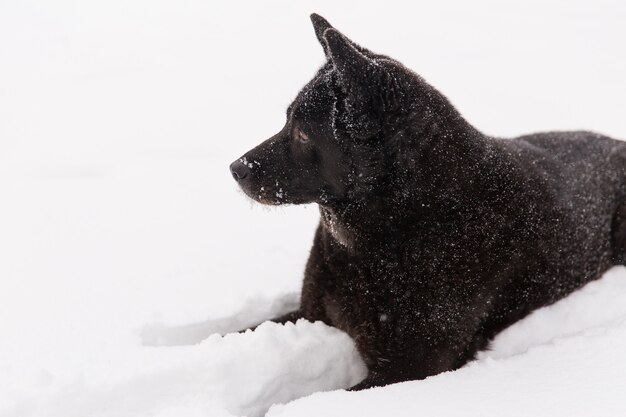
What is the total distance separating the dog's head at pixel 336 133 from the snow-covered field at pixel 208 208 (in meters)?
0.85

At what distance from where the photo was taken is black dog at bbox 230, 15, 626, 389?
3.26m

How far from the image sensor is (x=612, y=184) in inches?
165

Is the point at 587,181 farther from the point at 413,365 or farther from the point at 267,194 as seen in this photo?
the point at 267,194

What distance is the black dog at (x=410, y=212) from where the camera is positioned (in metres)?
3.26

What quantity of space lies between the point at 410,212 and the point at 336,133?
58 cm

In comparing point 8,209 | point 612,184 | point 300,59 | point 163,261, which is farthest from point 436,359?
point 300,59

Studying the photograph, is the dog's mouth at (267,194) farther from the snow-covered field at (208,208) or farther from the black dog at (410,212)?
the snow-covered field at (208,208)

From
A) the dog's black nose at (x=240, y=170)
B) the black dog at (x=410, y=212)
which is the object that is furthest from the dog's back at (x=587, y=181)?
the dog's black nose at (x=240, y=170)

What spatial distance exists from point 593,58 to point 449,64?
2150 millimetres

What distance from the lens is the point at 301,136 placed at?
11.5 ft

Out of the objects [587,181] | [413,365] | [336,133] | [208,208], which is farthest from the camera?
[208,208]

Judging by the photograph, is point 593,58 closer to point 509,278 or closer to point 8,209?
point 509,278

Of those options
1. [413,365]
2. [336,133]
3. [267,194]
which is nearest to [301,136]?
[336,133]

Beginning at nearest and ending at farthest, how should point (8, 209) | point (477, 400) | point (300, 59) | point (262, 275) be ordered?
point (477, 400) → point (262, 275) → point (8, 209) → point (300, 59)
